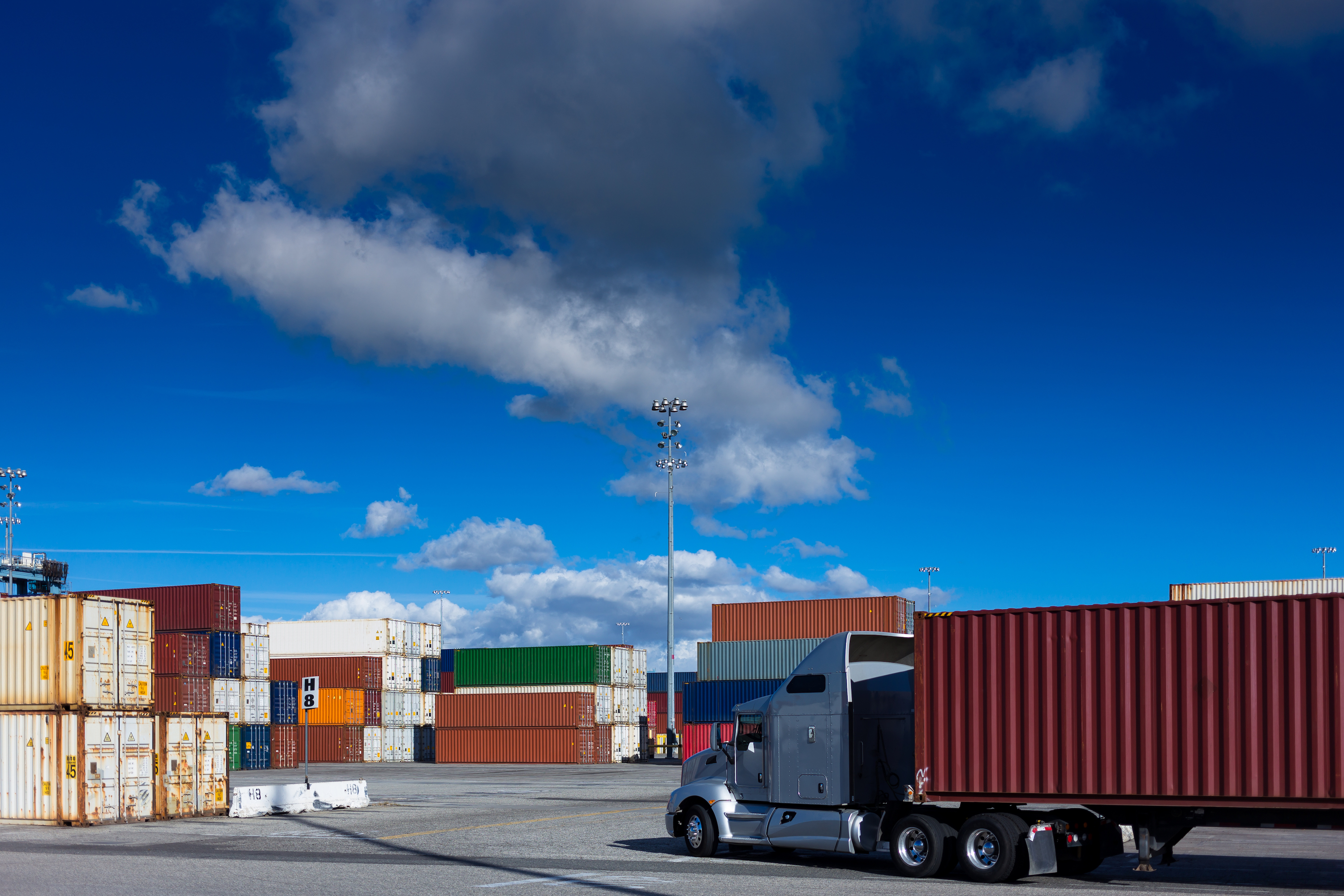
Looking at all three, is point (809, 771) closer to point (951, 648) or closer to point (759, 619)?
point (951, 648)

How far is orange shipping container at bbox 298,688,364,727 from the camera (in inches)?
2584

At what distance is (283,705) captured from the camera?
61469 millimetres

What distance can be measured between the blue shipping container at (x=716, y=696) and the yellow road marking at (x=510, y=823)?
82.2 ft

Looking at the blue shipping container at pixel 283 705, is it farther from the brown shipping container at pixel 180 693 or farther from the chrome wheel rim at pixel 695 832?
the chrome wheel rim at pixel 695 832

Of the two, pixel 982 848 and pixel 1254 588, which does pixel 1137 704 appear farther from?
pixel 1254 588

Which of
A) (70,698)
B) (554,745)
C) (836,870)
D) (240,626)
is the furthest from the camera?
(554,745)

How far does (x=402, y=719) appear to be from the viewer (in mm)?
68500

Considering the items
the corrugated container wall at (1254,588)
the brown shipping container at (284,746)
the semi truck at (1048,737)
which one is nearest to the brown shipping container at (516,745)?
the brown shipping container at (284,746)

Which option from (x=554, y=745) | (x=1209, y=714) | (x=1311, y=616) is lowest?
(x=554, y=745)

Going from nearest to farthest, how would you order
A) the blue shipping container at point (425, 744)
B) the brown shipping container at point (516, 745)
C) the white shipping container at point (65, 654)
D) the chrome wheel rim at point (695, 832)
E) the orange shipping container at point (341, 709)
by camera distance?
the chrome wheel rim at point (695, 832), the white shipping container at point (65, 654), the brown shipping container at point (516, 745), the orange shipping container at point (341, 709), the blue shipping container at point (425, 744)

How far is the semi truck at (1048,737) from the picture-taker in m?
13.9

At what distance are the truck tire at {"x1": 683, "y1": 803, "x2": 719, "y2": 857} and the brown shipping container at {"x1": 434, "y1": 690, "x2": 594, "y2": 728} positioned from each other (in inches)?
1833

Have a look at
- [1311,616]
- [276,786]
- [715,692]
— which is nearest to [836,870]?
[1311,616]

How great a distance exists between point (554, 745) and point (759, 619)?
15187mm
